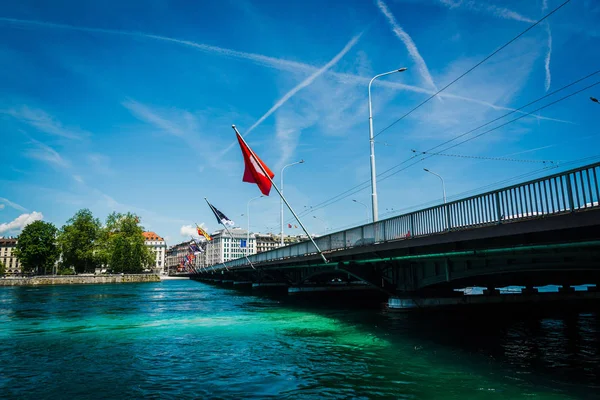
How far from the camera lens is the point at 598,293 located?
3697 cm

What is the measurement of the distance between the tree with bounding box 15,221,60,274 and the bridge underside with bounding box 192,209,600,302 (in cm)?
11688

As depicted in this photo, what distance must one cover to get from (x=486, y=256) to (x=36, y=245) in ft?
443

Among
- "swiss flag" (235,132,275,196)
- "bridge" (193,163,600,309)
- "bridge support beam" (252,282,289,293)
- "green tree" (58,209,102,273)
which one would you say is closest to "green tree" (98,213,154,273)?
"green tree" (58,209,102,273)

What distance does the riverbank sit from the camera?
11231cm

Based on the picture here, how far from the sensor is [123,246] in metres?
130

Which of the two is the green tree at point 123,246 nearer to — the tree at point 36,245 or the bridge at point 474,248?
the tree at point 36,245

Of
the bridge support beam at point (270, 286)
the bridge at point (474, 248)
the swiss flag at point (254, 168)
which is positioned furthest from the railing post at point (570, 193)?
the bridge support beam at point (270, 286)

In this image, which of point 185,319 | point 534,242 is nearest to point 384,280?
point 185,319

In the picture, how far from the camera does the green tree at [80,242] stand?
126562 millimetres

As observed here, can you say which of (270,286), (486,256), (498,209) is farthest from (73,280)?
(498,209)

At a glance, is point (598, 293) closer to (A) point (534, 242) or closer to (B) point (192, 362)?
(A) point (534, 242)

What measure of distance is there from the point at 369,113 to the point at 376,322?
51.1ft

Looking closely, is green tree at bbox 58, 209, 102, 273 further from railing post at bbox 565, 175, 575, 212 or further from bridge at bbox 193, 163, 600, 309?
railing post at bbox 565, 175, 575, 212

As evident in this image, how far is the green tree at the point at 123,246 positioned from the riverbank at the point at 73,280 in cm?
352
